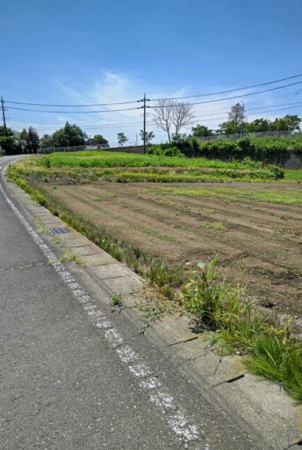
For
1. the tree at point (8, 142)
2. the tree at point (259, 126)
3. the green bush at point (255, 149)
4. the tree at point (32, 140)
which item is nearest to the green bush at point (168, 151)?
the green bush at point (255, 149)

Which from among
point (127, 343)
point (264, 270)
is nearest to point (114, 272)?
point (127, 343)

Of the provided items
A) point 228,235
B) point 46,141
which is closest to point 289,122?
point 46,141

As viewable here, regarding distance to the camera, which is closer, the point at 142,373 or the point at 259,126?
the point at 142,373

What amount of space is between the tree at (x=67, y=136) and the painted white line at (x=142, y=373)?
72.5 metres

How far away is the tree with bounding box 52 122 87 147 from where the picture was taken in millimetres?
69375

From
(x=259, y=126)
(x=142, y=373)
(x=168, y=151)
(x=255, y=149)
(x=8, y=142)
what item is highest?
(x=259, y=126)

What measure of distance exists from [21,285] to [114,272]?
1.03 m

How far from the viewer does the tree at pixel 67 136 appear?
69375 mm

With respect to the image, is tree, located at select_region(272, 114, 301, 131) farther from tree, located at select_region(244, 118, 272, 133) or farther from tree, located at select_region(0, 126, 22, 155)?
tree, located at select_region(0, 126, 22, 155)

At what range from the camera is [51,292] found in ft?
9.46

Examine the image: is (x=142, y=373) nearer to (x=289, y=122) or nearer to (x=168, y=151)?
(x=168, y=151)

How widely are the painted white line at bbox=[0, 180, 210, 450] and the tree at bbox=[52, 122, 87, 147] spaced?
72546mm

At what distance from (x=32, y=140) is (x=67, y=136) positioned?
990cm

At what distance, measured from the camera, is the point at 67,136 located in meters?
69.5
